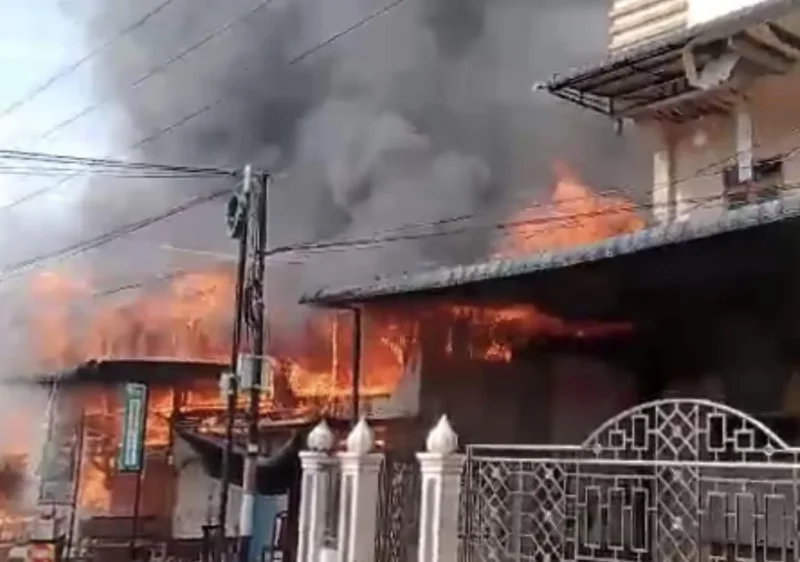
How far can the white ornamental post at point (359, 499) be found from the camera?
249 inches

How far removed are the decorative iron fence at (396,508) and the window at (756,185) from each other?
194 inches

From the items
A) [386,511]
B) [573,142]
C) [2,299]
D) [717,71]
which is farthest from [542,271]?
[2,299]

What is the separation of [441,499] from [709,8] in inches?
272

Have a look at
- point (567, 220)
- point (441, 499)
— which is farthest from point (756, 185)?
point (441, 499)

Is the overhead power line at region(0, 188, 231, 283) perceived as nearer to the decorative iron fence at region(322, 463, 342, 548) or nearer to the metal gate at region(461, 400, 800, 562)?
the decorative iron fence at region(322, 463, 342, 548)

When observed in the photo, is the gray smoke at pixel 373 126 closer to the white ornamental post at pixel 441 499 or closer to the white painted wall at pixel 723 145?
the white painted wall at pixel 723 145

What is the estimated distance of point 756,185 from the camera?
977 centimetres

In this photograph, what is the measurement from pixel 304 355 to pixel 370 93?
6.73 meters

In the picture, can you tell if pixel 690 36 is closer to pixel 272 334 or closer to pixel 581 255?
pixel 581 255

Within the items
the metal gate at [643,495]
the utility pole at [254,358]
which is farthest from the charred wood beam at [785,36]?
the utility pole at [254,358]

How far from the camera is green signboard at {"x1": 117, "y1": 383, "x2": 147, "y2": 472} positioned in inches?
555

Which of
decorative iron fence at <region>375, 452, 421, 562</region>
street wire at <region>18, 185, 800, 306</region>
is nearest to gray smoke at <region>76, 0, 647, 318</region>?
street wire at <region>18, 185, 800, 306</region>

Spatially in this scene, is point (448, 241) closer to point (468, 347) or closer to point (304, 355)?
point (304, 355)

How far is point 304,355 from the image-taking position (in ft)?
61.6
